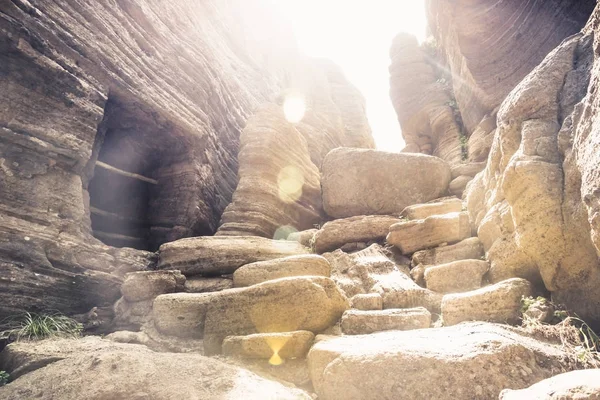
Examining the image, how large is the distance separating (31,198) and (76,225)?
1012 millimetres

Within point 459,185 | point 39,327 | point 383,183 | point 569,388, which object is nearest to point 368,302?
point 569,388

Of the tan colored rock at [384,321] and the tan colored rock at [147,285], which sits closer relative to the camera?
the tan colored rock at [384,321]

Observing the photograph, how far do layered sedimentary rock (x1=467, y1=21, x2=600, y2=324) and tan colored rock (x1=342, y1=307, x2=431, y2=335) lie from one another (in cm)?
198

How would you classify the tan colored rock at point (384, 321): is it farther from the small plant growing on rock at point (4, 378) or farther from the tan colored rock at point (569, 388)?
the small plant growing on rock at point (4, 378)

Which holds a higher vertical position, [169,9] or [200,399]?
[169,9]

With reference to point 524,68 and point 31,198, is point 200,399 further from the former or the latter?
point 524,68

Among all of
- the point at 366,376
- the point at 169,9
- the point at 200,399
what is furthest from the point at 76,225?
the point at 169,9

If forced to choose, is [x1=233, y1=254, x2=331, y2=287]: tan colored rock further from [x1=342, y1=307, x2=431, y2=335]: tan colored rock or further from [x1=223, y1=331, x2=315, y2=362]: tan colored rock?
[x1=223, y1=331, x2=315, y2=362]: tan colored rock

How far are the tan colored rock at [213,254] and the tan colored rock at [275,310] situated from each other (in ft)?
7.62

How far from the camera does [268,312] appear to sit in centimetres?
548

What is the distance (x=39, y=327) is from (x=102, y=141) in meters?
5.88

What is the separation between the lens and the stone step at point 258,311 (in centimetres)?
542

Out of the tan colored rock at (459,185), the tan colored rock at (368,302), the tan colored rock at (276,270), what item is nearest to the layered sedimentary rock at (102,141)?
the tan colored rock at (276,270)

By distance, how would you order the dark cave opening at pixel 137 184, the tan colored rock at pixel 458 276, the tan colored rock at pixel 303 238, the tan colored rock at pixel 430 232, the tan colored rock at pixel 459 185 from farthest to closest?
the tan colored rock at pixel 459 185 < the dark cave opening at pixel 137 184 < the tan colored rock at pixel 303 238 < the tan colored rock at pixel 430 232 < the tan colored rock at pixel 458 276
